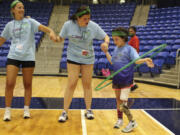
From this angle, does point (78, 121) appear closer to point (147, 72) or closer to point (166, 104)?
point (166, 104)

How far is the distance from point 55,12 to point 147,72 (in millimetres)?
7731

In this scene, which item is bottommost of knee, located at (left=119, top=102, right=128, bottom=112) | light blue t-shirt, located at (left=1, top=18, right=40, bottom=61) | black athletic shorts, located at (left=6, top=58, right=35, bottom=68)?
knee, located at (left=119, top=102, right=128, bottom=112)

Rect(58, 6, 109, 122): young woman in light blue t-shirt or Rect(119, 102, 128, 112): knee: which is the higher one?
Rect(58, 6, 109, 122): young woman in light blue t-shirt

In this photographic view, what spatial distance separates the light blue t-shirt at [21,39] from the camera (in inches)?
93.3

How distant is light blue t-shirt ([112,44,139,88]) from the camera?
2.06 metres

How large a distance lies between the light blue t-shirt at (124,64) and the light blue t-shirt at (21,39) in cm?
105

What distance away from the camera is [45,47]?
29.8 feet

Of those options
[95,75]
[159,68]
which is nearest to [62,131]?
[159,68]

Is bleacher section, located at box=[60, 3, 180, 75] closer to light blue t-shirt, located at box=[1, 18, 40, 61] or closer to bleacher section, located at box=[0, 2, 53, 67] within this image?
bleacher section, located at box=[0, 2, 53, 67]

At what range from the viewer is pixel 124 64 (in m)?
2.09

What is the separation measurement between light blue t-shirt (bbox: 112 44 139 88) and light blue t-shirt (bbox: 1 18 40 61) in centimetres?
105

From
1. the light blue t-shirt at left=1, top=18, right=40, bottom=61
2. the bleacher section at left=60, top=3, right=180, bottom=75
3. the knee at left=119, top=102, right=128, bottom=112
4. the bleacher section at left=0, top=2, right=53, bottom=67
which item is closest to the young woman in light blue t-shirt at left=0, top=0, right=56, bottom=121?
the light blue t-shirt at left=1, top=18, right=40, bottom=61

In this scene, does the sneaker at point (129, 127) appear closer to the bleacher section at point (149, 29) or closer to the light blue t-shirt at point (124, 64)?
the light blue t-shirt at point (124, 64)

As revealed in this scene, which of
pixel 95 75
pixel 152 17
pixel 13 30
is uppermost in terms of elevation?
pixel 152 17
